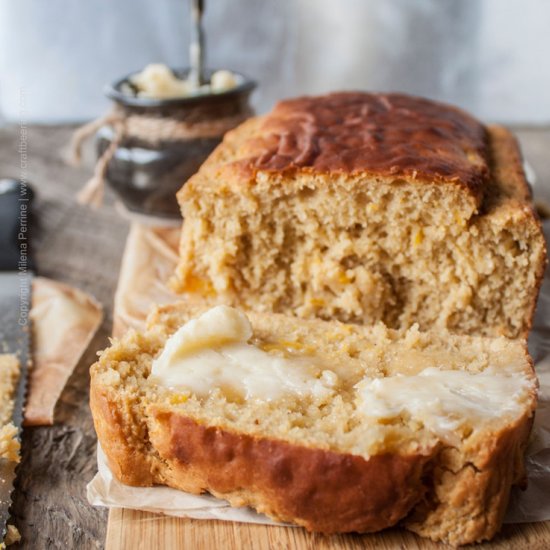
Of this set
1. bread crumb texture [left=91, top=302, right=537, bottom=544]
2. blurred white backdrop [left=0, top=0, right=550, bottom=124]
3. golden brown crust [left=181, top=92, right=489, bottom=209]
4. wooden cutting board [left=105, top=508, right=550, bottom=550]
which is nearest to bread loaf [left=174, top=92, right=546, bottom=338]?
golden brown crust [left=181, top=92, right=489, bottom=209]

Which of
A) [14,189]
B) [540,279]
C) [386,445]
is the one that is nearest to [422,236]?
[540,279]

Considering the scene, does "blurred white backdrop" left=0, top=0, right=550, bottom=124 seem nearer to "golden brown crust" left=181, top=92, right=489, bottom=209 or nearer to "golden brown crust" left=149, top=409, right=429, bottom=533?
"golden brown crust" left=181, top=92, right=489, bottom=209

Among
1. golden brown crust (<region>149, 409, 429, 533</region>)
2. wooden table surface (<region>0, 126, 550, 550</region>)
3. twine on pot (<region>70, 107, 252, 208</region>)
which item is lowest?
wooden table surface (<region>0, 126, 550, 550</region>)

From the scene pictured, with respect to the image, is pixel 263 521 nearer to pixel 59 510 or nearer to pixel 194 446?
pixel 194 446

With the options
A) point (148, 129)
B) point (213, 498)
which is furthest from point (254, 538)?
point (148, 129)

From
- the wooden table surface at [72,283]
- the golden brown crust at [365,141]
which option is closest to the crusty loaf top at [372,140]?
the golden brown crust at [365,141]

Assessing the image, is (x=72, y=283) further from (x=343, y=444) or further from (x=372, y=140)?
(x=343, y=444)
